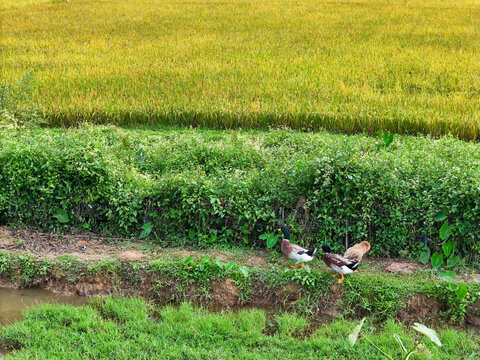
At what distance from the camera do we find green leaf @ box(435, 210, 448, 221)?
16.2 ft

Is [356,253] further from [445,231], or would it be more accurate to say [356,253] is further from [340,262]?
[445,231]

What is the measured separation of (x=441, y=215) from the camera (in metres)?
4.95

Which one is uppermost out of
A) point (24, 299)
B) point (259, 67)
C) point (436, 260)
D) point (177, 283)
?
point (259, 67)

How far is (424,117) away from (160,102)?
14.4 ft

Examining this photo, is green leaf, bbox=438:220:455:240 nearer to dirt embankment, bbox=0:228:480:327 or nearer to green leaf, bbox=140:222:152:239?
dirt embankment, bbox=0:228:480:327

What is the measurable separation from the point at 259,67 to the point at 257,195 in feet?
21.4

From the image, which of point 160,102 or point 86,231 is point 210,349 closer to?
point 86,231

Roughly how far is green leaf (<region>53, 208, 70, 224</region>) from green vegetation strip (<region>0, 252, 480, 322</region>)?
24.5 inches

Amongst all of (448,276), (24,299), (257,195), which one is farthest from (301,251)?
(24,299)

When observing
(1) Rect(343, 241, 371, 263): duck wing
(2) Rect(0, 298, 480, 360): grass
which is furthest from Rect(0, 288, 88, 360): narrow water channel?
(1) Rect(343, 241, 371, 263): duck wing

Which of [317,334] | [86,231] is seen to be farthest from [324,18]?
[317,334]

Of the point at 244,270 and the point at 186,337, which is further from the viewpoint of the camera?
the point at 244,270

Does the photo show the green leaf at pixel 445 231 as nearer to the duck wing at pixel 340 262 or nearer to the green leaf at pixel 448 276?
the green leaf at pixel 448 276

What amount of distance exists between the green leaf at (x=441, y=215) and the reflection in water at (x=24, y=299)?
327cm
